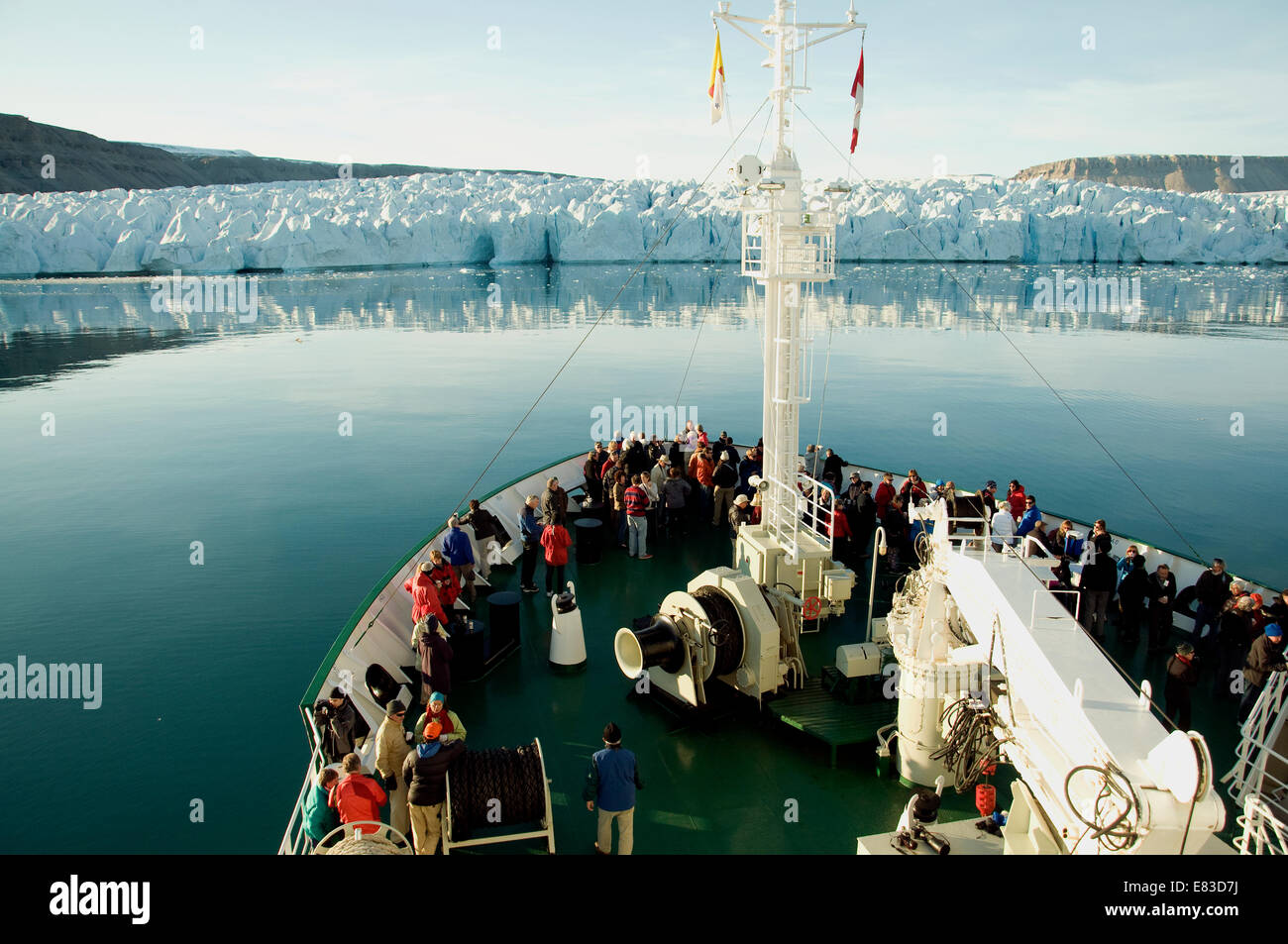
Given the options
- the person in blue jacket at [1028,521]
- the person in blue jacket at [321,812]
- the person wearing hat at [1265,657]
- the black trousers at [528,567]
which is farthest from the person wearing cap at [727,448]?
the person in blue jacket at [321,812]

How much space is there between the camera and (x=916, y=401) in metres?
31.9

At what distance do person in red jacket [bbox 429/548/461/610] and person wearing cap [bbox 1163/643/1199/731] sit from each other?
6.87 metres

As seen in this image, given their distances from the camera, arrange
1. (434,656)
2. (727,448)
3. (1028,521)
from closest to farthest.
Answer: (434,656) → (1028,521) → (727,448)

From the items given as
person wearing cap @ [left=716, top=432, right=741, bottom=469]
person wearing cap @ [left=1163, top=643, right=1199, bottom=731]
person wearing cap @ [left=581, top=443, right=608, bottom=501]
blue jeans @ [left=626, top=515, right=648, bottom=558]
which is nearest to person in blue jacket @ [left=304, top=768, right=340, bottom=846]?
blue jeans @ [left=626, top=515, right=648, bottom=558]

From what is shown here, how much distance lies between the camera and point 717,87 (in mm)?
10414

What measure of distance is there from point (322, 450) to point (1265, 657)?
76.1 ft

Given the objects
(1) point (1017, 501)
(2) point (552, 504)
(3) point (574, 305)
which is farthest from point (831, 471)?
(3) point (574, 305)

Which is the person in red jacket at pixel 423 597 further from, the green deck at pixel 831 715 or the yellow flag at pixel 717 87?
the yellow flag at pixel 717 87

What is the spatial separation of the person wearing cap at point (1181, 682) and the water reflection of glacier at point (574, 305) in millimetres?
34593

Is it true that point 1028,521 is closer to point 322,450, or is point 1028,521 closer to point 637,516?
point 637,516

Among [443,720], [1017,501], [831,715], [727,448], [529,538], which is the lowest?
[831,715]

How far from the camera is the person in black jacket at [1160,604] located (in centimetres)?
894

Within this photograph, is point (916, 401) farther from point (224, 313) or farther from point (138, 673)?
point (224, 313)
